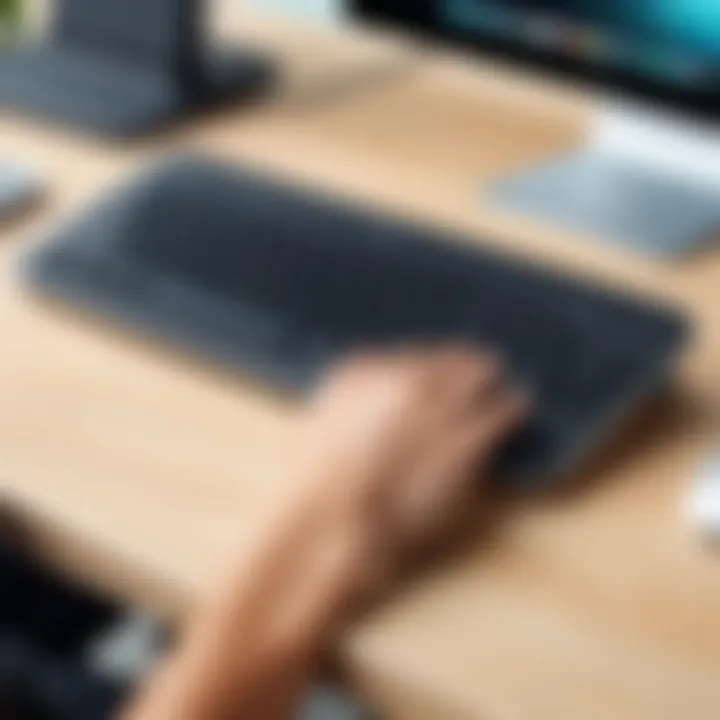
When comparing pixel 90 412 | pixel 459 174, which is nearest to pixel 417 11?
pixel 459 174

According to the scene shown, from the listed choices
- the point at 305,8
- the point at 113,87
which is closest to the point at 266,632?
the point at 113,87

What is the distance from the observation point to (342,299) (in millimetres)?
907

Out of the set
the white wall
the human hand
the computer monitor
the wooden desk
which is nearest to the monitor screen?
the computer monitor

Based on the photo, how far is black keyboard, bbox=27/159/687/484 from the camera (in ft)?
2.75

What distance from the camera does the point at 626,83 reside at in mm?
1050

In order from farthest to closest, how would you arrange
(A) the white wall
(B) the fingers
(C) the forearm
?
(A) the white wall
(B) the fingers
(C) the forearm

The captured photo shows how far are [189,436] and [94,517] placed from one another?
0.27ft

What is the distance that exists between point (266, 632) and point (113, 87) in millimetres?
692

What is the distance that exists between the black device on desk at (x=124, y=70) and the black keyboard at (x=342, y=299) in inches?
8.5

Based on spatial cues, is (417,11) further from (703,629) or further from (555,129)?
(703,629)

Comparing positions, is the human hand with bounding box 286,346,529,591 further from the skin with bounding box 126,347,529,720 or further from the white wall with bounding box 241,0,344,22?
A: the white wall with bounding box 241,0,344,22

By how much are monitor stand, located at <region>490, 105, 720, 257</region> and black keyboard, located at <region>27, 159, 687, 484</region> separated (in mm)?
117

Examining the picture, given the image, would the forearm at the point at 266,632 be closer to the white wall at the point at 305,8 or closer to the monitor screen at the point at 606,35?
the monitor screen at the point at 606,35

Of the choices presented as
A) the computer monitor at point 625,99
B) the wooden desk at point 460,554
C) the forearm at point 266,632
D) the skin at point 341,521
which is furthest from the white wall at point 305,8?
the forearm at point 266,632
